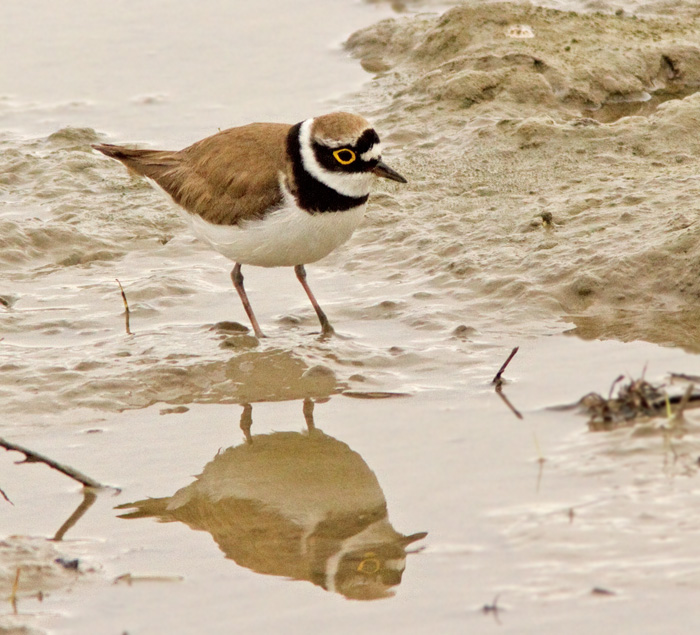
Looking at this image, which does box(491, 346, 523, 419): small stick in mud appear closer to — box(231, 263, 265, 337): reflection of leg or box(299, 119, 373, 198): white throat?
box(299, 119, 373, 198): white throat

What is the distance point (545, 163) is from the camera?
846 cm

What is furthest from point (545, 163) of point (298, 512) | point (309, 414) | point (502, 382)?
point (298, 512)

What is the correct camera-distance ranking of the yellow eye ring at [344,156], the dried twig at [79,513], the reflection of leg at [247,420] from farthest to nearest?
the yellow eye ring at [344,156] → the reflection of leg at [247,420] → the dried twig at [79,513]

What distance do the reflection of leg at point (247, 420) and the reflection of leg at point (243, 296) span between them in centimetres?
88

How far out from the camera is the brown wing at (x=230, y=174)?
6465 millimetres

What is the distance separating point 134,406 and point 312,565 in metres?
1.98

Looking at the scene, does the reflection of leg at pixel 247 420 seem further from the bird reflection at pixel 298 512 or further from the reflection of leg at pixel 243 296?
the reflection of leg at pixel 243 296

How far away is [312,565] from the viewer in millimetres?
4297

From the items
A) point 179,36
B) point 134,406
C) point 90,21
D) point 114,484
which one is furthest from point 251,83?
point 114,484

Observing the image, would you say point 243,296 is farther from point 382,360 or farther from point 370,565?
point 370,565

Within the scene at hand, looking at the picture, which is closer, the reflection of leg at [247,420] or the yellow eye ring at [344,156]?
the reflection of leg at [247,420]

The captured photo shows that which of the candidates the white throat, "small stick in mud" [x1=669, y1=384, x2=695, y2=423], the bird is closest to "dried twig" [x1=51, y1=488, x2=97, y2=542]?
the bird

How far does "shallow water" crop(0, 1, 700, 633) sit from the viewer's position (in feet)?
13.4

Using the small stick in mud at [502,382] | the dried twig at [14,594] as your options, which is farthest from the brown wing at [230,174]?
the dried twig at [14,594]
